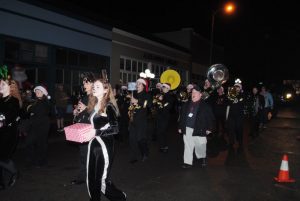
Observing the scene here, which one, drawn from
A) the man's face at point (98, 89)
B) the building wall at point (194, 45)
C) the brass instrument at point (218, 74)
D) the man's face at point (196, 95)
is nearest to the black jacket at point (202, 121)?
the man's face at point (196, 95)

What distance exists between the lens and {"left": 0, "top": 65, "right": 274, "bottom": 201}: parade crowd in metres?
4.85

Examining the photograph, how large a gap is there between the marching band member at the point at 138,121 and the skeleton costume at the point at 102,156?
3448 mm

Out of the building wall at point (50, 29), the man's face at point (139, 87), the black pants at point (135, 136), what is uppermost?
the building wall at point (50, 29)

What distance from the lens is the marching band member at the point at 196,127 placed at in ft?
26.0

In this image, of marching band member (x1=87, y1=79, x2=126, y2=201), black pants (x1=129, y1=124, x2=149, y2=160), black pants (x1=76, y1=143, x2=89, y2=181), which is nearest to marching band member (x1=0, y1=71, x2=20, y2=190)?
black pants (x1=76, y1=143, x2=89, y2=181)

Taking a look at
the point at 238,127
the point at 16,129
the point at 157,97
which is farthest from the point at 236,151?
the point at 16,129

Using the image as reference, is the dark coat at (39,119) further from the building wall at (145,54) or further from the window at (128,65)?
the window at (128,65)

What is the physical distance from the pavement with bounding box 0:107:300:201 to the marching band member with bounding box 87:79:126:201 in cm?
107

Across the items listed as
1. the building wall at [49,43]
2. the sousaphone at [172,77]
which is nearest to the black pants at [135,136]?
the sousaphone at [172,77]

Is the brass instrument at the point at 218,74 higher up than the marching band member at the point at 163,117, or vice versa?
the brass instrument at the point at 218,74

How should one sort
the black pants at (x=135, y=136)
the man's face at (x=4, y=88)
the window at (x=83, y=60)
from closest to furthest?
1. the man's face at (x=4, y=88)
2. the black pants at (x=135, y=136)
3. the window at (x=83, y=60)

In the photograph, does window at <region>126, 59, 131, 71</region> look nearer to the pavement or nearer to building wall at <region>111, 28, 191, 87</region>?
building wall at <region>111, 28, 191, 87</region>

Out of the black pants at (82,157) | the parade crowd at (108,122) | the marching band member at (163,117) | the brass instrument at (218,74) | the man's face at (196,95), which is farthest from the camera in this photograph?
the brass instrument at (218,74)

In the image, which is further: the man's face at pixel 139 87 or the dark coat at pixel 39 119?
the man's face at pixel 139 87
